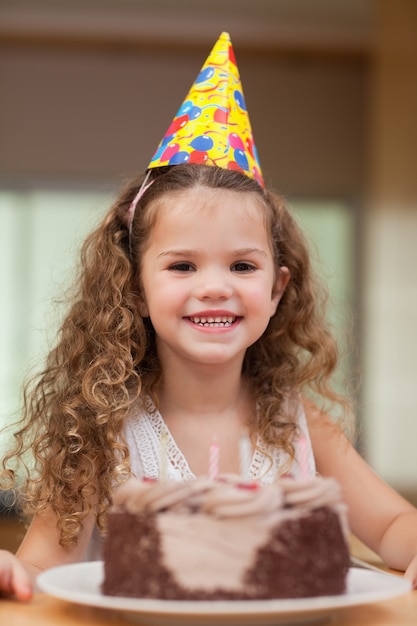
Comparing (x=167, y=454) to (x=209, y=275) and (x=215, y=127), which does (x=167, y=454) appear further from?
(x=215, y=127)

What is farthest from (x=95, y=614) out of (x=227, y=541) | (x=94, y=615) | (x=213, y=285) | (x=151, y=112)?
(x=151, y=112)

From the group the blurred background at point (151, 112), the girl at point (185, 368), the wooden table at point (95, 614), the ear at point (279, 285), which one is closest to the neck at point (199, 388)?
the girl at point (185, 368)

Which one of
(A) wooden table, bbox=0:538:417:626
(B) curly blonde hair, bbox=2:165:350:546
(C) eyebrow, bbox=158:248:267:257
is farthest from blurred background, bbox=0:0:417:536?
(A) wooden table, bbox=0:538:417:626

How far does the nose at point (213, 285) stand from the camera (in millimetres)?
1224

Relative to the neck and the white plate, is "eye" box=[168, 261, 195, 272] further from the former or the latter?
the white plate

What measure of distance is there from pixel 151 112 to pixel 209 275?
499 centimetres

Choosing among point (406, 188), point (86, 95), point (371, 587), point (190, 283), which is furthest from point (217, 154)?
point (86, 95)

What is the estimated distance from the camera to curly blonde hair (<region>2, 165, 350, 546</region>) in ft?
4.13

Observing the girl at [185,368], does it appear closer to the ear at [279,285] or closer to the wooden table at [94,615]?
the ear at [279,285]

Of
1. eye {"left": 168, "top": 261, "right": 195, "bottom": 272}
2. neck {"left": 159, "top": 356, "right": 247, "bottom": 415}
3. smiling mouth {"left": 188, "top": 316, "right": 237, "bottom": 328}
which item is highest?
eye {"left": 168, "top": 261, "right": 195, "bottom": 272}


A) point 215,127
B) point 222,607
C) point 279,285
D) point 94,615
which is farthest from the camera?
point 279,285

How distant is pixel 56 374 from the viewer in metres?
1.38

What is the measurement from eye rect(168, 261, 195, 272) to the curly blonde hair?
0.10m

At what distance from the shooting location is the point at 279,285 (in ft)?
4.82
